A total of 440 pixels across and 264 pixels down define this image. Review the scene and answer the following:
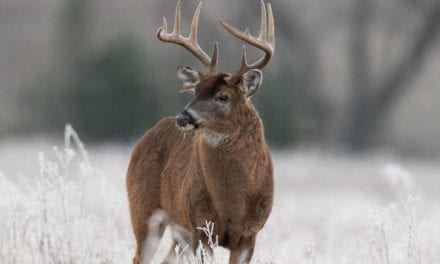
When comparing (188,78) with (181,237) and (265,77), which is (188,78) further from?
(265,77)

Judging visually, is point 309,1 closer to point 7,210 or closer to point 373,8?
point 373,8

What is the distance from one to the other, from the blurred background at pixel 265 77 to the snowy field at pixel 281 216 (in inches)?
577

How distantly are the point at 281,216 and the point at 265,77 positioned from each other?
25784 millimetres

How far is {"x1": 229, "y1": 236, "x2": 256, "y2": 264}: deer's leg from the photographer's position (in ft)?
26.3

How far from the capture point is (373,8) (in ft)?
132

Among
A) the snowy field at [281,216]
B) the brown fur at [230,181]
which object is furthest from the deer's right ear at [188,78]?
the snowy field at [281,216]

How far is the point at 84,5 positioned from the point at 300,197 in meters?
24.8

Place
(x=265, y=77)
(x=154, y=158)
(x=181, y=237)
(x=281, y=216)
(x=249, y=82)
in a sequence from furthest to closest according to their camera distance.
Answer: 1. (x=265, y=77)
2. (x=281, y=216)
3. (x=154, y=158)
4. (x=181, y=237)
5. (x=249, y=82)

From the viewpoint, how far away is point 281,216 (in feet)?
39.7

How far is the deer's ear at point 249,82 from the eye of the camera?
826cm

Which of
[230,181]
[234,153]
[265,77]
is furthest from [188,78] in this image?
[265,77]

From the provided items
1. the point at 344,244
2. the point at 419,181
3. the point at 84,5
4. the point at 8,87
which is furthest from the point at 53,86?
the point at 344,244

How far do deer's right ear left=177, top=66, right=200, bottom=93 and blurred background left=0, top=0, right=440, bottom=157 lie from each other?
1075 inches

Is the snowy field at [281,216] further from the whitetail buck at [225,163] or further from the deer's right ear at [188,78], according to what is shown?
the deer's right ear at [188,78]
